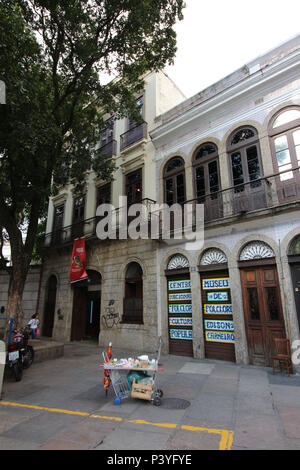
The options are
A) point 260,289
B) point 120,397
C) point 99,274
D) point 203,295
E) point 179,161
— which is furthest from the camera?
point 99,274

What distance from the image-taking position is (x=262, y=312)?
8.30 metres

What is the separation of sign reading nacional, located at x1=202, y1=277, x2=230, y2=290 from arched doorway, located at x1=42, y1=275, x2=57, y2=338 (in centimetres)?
1035

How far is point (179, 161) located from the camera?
11953mm

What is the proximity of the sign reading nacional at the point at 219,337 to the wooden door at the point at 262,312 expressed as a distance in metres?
0.68

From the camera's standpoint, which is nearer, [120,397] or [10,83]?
[120,397]

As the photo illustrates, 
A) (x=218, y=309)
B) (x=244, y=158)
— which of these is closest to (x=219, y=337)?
(x=218, y=309)

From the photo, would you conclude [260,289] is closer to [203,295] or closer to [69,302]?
[203,295]

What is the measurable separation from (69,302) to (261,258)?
10744mm

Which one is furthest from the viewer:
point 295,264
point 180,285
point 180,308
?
point 180,285

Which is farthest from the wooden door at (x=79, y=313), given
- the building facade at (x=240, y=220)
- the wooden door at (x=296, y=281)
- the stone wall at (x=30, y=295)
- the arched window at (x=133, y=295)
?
the wooden door at (x=296, y=281)

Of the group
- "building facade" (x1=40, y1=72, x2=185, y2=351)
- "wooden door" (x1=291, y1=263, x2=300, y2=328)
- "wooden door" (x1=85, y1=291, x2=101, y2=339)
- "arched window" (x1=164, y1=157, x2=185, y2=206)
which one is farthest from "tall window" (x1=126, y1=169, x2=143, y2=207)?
"wooden door" (x1=291, y1=263, x2=300, y2=328)

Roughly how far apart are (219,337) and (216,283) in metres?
1.87

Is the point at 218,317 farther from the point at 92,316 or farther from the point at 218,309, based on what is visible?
the point at 92,316
